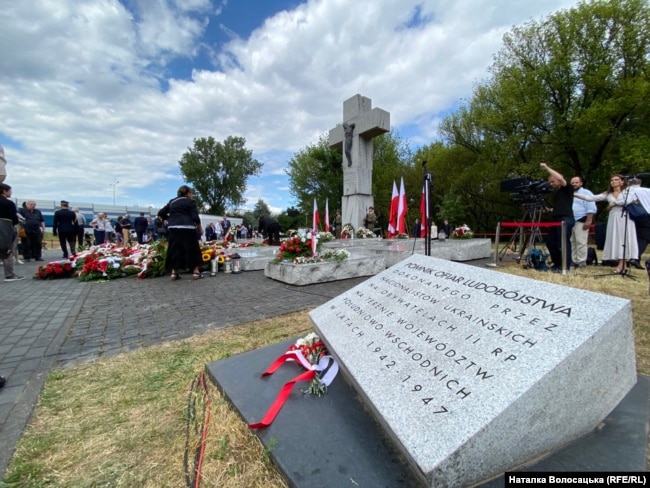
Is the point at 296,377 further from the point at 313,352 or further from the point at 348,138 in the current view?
the point at 348,138

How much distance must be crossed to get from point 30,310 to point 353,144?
1072 cm

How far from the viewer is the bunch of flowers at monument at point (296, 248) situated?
6.58 metres

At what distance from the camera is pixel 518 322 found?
4.98 feet

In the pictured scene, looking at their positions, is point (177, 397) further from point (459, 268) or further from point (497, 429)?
point (459, 268)

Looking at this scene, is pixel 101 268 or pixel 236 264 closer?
pixel 101 268

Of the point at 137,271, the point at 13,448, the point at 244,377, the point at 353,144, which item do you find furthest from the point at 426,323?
the point at 353,144

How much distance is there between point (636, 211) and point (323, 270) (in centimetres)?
598

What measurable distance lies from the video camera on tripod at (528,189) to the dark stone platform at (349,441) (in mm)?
5264

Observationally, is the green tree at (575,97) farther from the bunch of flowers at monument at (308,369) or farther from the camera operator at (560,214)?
the bunch of flowers at monument at (308,369)

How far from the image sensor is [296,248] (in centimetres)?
661

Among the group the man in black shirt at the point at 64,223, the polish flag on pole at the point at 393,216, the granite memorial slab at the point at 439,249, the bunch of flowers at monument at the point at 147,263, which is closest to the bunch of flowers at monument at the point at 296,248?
the granite memorial slab at the point at 439,249

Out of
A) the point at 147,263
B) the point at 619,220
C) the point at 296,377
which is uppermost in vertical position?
the point at 619,220

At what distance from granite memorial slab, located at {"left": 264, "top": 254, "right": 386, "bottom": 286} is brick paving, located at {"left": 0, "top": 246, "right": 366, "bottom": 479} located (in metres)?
0.20

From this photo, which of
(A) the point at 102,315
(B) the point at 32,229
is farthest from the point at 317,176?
(A) the point at 102,315
